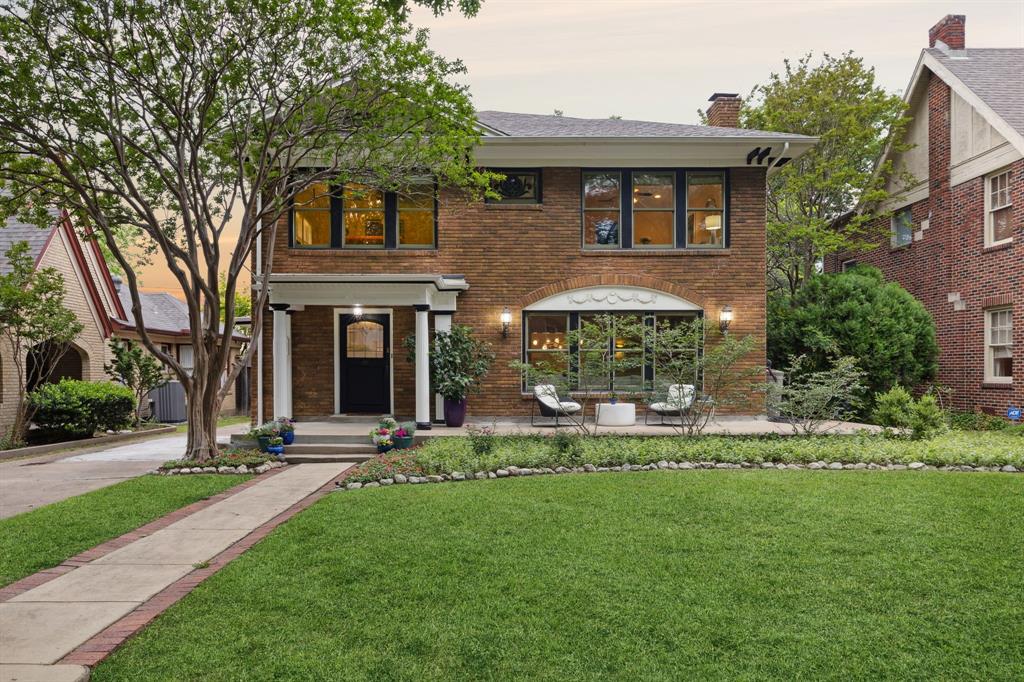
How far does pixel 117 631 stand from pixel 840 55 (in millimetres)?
19868

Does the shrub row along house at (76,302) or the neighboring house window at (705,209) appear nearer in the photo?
the neighboring house window at (705,209)

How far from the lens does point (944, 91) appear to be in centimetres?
1513

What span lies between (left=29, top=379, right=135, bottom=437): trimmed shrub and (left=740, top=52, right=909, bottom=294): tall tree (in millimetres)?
17315

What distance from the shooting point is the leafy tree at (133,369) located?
1496 cm

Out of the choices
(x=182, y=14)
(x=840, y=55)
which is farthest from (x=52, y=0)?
(x=840, y=55)

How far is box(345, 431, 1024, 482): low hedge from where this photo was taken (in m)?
7.78

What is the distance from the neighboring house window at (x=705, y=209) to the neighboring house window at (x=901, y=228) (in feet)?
24.5

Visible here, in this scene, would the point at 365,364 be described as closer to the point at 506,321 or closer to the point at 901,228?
the point at 506,321

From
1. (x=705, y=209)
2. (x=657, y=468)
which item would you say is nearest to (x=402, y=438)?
(x=657, y=468)

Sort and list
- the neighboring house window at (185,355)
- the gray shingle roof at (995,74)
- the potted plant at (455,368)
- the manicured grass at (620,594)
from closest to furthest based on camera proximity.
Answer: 1. the manicured grass at (620,594)
2. the potted plant at (455,368)
3. the gray shingle roof at (995,74)
4. the neighboring house window at (185,355)

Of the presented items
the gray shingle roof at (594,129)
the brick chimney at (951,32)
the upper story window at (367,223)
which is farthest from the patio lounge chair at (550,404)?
the brick chimney at (951,32)

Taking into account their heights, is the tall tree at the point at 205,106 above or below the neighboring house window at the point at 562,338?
above

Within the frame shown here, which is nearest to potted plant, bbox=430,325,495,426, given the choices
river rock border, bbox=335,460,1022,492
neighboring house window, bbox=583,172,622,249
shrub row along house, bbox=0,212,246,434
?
neighboring house window, bbox=583,172,622,249

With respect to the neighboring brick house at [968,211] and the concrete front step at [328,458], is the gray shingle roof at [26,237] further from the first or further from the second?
the neighboring brick house at [968,211]
